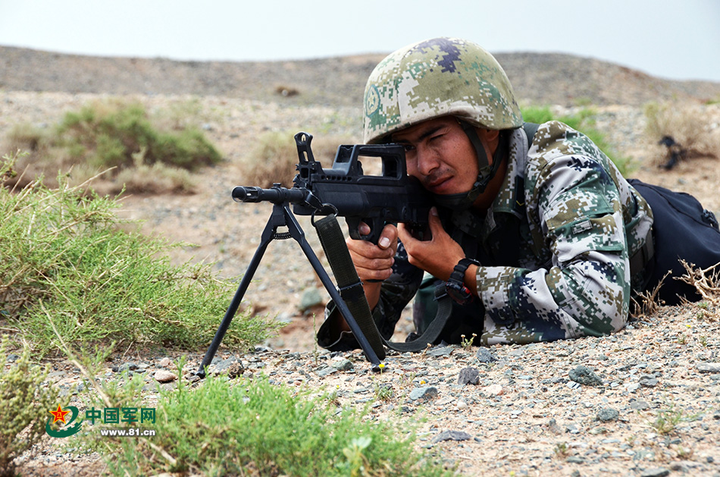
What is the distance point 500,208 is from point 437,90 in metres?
0.67

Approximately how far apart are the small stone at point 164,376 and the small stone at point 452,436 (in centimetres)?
122

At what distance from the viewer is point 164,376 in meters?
2.47

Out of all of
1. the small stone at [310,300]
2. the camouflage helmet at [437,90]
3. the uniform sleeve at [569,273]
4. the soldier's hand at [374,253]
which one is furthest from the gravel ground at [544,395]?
the small stone at [310,300]

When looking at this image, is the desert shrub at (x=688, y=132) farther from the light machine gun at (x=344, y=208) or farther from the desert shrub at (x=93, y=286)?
the desert shrub at (x=93, y=286)

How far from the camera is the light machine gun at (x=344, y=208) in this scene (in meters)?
2.23

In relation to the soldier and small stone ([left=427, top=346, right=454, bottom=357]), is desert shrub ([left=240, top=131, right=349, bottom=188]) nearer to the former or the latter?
the soldier

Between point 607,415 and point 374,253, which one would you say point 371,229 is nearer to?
point 374,253

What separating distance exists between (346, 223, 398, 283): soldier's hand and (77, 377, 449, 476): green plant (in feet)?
4.01

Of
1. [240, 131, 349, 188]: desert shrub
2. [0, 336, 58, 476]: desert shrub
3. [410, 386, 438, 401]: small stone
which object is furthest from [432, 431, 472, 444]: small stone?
[240, 131, 349, 188]: desert shrub

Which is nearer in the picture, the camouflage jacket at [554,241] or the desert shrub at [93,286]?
the camouflage jacket at [554,241]

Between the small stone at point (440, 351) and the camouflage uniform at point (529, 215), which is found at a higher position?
the camouflage uniform at point (529, 215)

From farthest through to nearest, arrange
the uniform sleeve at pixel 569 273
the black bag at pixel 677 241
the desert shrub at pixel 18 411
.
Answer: the black bag at pixel 677 241 → the uniform sleeve at pixel 569 273 → the desert shrub at pixel 18 411

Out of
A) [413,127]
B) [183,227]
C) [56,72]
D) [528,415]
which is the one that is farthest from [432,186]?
[56,72]

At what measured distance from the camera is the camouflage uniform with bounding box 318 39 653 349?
268 cm
